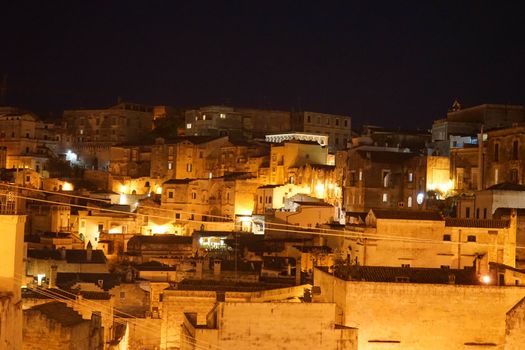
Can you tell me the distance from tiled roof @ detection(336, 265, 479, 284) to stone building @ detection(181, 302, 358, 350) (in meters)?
2.55

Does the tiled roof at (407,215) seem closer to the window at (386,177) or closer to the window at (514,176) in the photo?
the window at (514,176)

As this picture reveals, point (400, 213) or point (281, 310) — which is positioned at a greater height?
point (400, 213)

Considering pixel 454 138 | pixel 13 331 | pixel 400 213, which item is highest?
pixel 454 138

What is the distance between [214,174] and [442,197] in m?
19.3

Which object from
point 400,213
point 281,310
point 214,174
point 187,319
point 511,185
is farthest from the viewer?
point 214,174

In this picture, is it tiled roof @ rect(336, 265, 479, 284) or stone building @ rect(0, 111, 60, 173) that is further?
stone building @ rect(0, 111, 60, 173)

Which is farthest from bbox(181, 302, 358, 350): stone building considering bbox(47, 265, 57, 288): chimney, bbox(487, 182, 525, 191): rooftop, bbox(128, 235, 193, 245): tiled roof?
bbox(128, 235, 193, 245): tiled roof

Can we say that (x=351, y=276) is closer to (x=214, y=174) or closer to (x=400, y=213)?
(x=400, y=213)

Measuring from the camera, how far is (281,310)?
19.8 m

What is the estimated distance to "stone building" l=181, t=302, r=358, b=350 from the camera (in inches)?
778

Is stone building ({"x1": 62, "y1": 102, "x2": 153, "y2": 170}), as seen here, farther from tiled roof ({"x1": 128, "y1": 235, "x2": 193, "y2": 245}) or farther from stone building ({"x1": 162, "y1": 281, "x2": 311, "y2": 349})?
stone building ({"x1": 162, "y1": 281, "x2": 311, "y2": 349})

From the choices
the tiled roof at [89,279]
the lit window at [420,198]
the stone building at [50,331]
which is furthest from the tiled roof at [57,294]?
the lit window at [420,198]

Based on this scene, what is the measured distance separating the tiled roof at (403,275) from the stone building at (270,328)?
8.35ft

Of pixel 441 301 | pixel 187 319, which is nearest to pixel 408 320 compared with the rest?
pixel 441 301
